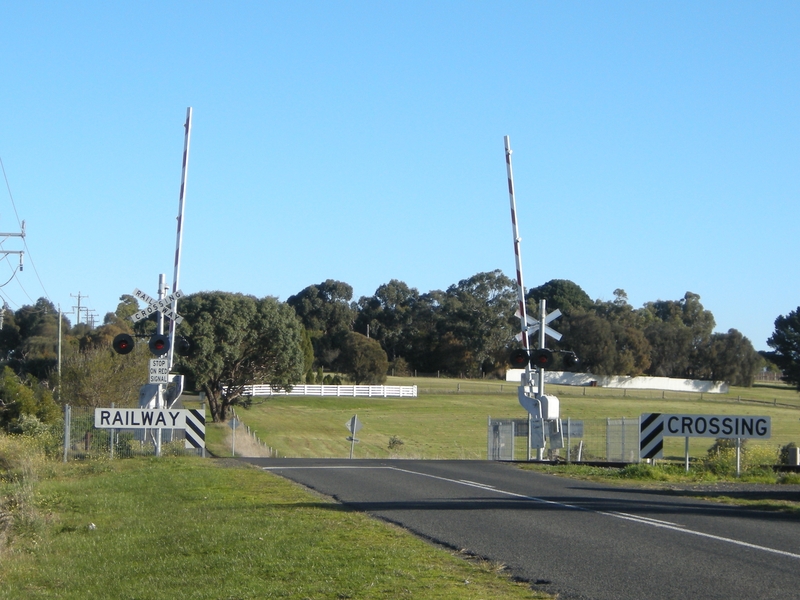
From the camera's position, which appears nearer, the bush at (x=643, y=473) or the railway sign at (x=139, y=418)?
the bush at (x=643, y=473)

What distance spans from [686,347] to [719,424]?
9046 centimetres

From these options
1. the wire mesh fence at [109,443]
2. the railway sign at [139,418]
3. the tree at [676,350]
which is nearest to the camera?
the railway sign at [139,418]

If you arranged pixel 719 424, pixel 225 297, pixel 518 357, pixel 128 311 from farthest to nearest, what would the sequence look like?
pixel 128 311 → pixel 225 297 → pixel 518 357 → pixel 719 424

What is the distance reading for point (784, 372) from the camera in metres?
98.9

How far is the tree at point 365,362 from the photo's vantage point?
306 feet

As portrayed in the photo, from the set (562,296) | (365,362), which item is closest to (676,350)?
(562,296)

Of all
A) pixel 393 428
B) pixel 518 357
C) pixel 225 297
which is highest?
pixel 225 297

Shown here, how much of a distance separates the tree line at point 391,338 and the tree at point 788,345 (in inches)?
5.3

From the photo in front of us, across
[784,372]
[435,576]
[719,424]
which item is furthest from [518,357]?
[784,372]

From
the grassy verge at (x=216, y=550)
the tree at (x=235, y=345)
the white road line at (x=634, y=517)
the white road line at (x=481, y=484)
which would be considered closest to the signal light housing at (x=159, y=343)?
the grassy verge at (x=216, y=550)

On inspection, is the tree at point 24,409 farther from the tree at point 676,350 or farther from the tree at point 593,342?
the tree at point 676,350

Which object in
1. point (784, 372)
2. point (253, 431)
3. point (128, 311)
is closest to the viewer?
point (253, 431)

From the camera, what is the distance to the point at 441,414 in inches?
2832

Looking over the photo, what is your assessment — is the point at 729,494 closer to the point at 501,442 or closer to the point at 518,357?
the point at 518,357
